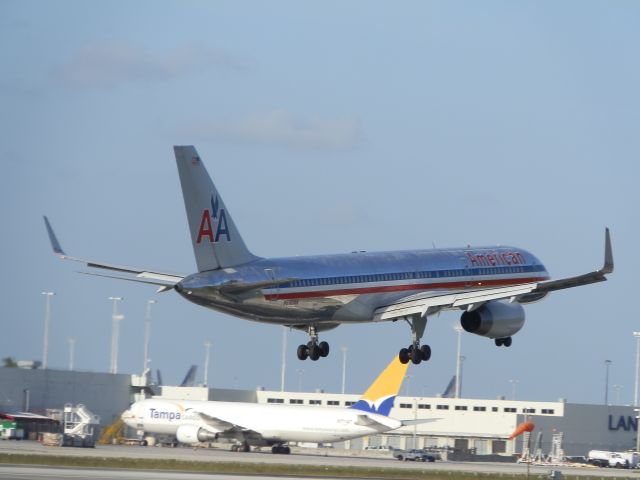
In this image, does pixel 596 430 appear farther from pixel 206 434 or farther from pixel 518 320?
pixel 518 320

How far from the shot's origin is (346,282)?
68812 mm

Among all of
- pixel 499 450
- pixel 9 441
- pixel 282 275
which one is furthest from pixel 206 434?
pixel 282 275

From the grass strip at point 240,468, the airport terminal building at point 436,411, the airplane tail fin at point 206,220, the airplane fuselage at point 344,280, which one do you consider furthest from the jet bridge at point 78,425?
the airplane tail fin at point 206,220

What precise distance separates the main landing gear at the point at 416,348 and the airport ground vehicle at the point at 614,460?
63.6 metres

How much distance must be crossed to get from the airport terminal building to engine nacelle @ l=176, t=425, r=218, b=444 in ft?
68.4

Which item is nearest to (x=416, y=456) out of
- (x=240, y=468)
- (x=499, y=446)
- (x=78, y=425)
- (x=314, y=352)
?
(x=499, y=446)

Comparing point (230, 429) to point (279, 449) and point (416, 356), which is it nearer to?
point (279, 449)

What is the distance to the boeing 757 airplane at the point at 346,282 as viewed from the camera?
6444 centimetres

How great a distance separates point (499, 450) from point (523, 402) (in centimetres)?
1400

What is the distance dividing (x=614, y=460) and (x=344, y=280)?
71.0 metres

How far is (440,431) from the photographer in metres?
157

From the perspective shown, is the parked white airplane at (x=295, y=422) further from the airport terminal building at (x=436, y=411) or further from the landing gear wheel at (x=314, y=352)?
the landing gear wheel at (x=314, y=352)

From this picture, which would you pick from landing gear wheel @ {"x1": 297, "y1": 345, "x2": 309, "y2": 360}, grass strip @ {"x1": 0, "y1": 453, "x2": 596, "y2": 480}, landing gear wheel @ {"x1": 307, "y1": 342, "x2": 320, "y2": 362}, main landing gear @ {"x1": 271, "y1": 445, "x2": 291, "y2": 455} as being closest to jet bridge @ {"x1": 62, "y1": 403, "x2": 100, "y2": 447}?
main landing gear @ {"x1": 271, "y1": 445, "x2": 291, "y2": 455}

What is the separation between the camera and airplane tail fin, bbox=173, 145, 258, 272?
64438 millimetres
